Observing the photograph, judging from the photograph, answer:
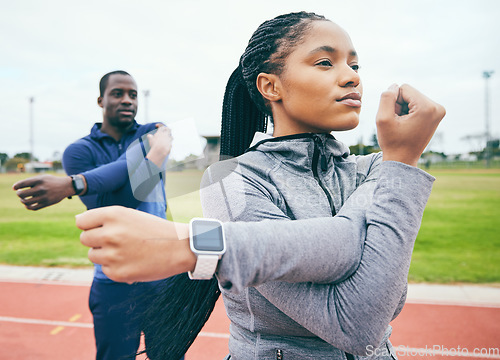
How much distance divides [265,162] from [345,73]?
29cm

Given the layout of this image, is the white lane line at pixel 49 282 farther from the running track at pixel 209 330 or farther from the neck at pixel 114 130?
the neck at pixel 114 130

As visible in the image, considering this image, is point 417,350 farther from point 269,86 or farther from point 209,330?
point 269,86

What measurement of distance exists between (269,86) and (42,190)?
1.29 meters

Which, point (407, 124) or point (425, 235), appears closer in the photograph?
point (407, 124)

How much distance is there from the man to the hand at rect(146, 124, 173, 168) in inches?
14.3

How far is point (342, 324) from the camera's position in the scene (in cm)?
74

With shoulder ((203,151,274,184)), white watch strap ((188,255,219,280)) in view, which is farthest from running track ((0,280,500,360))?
white watch strap ((188,255,219,280))

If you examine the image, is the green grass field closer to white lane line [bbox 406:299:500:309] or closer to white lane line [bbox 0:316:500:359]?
white lane line [bbox 406:299:500:309]

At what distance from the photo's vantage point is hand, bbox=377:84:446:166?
77 cm

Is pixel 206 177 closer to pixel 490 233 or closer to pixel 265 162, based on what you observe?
pixel 265 162

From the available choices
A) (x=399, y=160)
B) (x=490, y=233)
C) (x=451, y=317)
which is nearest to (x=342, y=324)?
(x=399, y=160)

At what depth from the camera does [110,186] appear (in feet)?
6.39

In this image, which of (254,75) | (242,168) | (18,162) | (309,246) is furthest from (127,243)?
(18,162)

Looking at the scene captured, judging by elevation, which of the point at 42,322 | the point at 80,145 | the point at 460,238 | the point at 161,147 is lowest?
the point at 460,238
